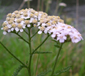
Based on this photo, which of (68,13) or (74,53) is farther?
(68,13)

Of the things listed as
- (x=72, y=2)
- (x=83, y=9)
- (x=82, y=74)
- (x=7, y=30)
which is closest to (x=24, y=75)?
(x=82, y=74)

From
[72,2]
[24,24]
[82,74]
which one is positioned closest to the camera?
[24,24]

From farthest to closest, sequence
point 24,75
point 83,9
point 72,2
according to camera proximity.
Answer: point 72,2, point 83,9, point 24,75

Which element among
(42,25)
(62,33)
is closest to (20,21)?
(42,25)

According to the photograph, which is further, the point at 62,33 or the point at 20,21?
the point at 20,21

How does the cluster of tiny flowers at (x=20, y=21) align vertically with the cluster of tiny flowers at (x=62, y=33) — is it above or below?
above

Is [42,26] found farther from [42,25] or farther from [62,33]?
[62,33]

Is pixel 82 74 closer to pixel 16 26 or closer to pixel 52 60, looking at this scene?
pixel 52 60

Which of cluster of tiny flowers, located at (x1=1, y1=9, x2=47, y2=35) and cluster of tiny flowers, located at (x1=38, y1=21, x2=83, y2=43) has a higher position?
cluster of tiny flowers, located at (x1=1, y1=9, x2=47, y2=35)
